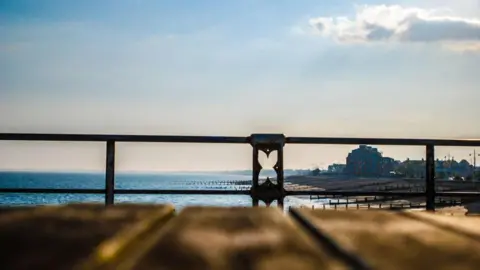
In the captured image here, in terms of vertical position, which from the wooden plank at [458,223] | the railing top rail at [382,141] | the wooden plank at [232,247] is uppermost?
the railing top rail at [382,141]

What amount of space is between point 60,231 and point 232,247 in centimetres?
40

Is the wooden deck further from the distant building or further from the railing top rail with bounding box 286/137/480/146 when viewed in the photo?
the distant building

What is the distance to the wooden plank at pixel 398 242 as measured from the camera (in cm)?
88

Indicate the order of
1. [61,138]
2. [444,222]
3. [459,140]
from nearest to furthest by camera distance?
[444,222], [61,138], [459,140]

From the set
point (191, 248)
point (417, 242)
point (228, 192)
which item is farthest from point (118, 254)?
point (228, 192)

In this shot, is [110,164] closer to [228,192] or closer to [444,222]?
[228,192]

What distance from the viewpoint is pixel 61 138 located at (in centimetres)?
473

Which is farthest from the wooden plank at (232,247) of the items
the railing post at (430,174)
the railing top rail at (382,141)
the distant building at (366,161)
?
the distant building at (366,161)

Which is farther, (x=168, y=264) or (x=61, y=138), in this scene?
(x=61, y=138)

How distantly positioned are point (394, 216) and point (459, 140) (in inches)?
153

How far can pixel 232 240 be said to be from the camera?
3.50 ft

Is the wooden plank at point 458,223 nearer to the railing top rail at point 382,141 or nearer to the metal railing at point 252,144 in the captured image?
the metal railing at point 252,144

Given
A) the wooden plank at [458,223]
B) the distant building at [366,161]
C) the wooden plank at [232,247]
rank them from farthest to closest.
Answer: the distant building at [366,161] → the wooden plank at [458,223] → the wooden plank at [232,247]

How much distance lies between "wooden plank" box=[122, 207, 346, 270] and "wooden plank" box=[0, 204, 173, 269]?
0.29 feet
